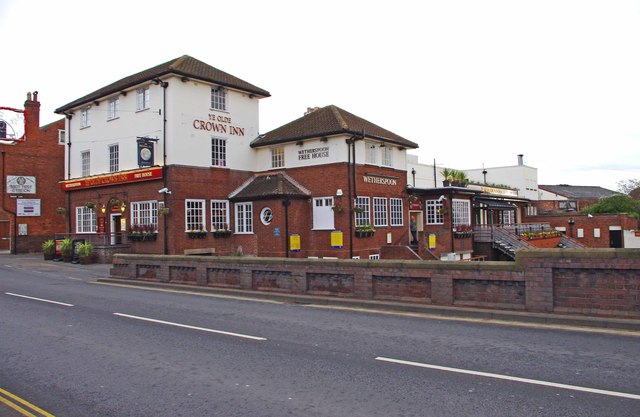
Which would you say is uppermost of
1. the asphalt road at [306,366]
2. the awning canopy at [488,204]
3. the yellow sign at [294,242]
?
the awning canopy at [488,204]

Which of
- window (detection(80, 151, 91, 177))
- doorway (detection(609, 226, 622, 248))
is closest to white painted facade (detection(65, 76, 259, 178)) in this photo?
window (detection(80, 151, 91, 177))

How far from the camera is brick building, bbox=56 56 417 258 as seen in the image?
2719 centimetres

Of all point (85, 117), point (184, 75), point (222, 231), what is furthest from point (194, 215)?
point (85, 117)

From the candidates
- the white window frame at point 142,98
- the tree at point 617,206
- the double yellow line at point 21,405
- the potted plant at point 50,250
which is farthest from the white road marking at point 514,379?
the tree at point 617,206

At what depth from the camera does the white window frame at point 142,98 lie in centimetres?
2836

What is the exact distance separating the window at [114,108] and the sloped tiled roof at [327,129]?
27.2 feet

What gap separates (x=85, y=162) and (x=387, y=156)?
1950cm

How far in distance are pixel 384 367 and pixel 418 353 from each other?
0.95 meters

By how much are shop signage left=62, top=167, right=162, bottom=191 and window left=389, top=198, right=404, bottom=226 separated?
45.3 ft

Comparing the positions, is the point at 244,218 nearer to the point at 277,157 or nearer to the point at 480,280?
the point at 277,157

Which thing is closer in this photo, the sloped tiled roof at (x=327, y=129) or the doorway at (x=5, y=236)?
the sloped tiled roof at (x=327, y=129)

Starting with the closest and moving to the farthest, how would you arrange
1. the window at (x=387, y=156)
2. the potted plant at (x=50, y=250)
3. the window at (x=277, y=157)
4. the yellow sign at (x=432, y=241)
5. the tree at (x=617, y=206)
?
the potted plant at (x=50, y=250), the window at (x=277, y=157), the yellow sign at (x=432, y=241), the window at (x=387, y=156), the tree at (x=617, y=206)

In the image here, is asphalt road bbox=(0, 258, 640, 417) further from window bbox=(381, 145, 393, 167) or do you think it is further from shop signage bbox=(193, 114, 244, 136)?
window bbox=(381, 145, 393, 167)

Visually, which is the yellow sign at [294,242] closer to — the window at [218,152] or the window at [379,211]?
the window at [379,211]
